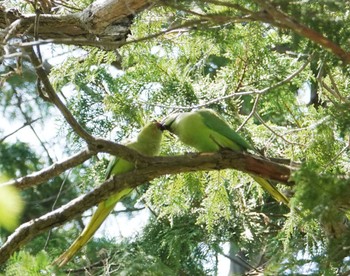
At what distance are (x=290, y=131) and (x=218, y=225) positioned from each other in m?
0.99

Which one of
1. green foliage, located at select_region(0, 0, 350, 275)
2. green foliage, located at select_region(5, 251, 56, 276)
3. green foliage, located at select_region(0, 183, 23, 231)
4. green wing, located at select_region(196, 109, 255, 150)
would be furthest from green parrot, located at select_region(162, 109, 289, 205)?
green foliage, located at select_region(0, 183, 23, 231)

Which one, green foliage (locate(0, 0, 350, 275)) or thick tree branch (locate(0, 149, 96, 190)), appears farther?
green foliage (locate(0, 0, 350, 275))

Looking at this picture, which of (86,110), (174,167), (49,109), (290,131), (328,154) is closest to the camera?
(174,167)

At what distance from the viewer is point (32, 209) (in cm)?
582

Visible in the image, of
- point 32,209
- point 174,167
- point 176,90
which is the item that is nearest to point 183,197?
point 176,90

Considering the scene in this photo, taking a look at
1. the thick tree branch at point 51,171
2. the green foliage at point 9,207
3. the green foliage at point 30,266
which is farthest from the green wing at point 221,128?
the green foliage at point 9,207

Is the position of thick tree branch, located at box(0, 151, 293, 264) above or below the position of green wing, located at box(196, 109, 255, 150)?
below

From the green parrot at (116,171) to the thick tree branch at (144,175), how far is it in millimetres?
253

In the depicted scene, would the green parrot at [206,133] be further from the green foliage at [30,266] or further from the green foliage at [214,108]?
the green foliage at [30,266]

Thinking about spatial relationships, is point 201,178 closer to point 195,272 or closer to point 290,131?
point 290,131

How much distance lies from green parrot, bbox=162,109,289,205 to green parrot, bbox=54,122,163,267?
0.08 m

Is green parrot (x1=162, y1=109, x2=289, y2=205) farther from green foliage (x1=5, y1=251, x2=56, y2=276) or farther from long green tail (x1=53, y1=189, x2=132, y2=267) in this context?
green foliage (x1=5, y1=251, x2=56, y2=276)

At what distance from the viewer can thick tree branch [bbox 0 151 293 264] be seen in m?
2.26

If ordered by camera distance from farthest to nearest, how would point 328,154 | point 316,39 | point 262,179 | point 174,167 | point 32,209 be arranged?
1. point 32,209
2. point 328,154
3. point 262,179
4. point 174,167
5. point 316,39
